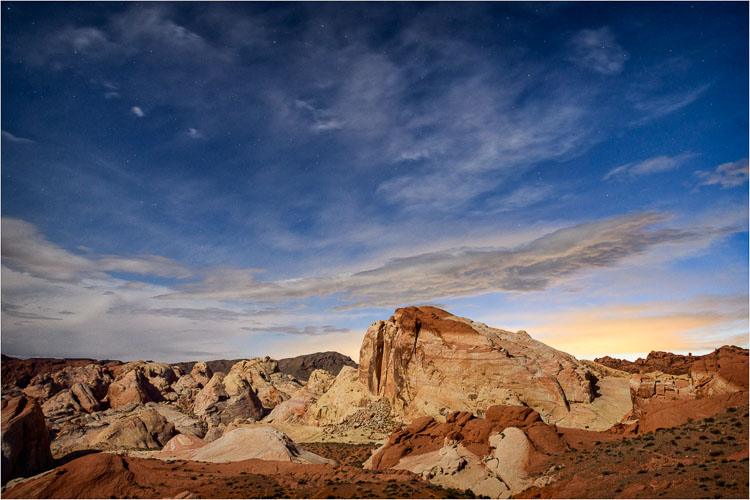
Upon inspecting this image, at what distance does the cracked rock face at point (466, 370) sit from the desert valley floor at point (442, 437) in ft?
0.64

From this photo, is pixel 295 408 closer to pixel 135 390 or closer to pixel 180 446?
pixel 180 446

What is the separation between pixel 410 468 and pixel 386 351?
30003mm

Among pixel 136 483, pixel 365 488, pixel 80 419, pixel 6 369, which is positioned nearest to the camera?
pixel 365 488

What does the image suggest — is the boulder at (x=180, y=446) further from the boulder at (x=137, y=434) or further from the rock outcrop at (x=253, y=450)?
the boulder at (x=137, y=434)

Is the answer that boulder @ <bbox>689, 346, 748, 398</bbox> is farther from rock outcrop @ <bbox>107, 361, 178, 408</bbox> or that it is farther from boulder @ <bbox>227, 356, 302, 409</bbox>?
rock outcrop @ <bbox>107, 361, 178, 408</bbox>

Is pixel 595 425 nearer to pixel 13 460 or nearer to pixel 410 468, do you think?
pixel 410 468

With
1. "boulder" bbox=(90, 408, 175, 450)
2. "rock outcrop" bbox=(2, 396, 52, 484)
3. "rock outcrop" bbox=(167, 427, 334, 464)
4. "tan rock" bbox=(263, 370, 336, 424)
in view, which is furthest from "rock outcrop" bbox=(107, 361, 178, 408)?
"rock outcrop" bbox=(167, 427, 334, 464)

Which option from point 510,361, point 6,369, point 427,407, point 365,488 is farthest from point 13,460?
point 6,369

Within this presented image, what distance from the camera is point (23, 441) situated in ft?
127

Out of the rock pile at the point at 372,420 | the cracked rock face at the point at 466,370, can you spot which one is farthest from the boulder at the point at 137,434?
the cracked rock face at the point at 466,370

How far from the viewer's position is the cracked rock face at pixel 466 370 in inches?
2143

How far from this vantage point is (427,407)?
58.2 m

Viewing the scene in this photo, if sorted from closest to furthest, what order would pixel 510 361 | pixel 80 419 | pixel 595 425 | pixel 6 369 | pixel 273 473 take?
1. pixel 273 473
2. pixel 595 425
3. pixel 510 361
4. pixel 80 419
5. pixel 6 369

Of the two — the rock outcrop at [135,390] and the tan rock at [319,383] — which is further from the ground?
the tan rock at [319,383]
